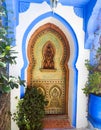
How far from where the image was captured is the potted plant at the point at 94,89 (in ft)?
13.8

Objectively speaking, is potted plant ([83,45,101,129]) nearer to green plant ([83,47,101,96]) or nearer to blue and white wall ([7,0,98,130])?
green plant ([83,47,101,96])

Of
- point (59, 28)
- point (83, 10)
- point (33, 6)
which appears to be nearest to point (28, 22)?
point (33, 6)

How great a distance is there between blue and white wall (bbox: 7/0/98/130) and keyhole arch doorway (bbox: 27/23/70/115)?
0.24 m

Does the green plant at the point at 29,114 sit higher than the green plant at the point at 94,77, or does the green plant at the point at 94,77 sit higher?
the green plant at the point at 94,77

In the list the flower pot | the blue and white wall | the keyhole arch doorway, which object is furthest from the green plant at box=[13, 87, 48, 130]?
the flower pot

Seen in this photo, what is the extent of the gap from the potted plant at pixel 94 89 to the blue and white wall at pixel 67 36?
0.56ft

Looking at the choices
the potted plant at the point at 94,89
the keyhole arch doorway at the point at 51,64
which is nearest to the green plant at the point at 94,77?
the potted plant at the point at 94,89

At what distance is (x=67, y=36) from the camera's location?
4621 millimetres

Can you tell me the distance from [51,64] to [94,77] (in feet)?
3.72

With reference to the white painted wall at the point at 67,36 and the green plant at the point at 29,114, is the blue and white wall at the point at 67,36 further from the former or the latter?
the green plant at the point at 29,114

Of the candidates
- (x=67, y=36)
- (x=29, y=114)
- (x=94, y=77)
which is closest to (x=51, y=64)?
(x=67, y=36)

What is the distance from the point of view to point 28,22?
4.13 metres

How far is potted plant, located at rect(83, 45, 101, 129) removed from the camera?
422 cm

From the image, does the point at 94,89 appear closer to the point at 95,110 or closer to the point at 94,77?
the point at 94,77
